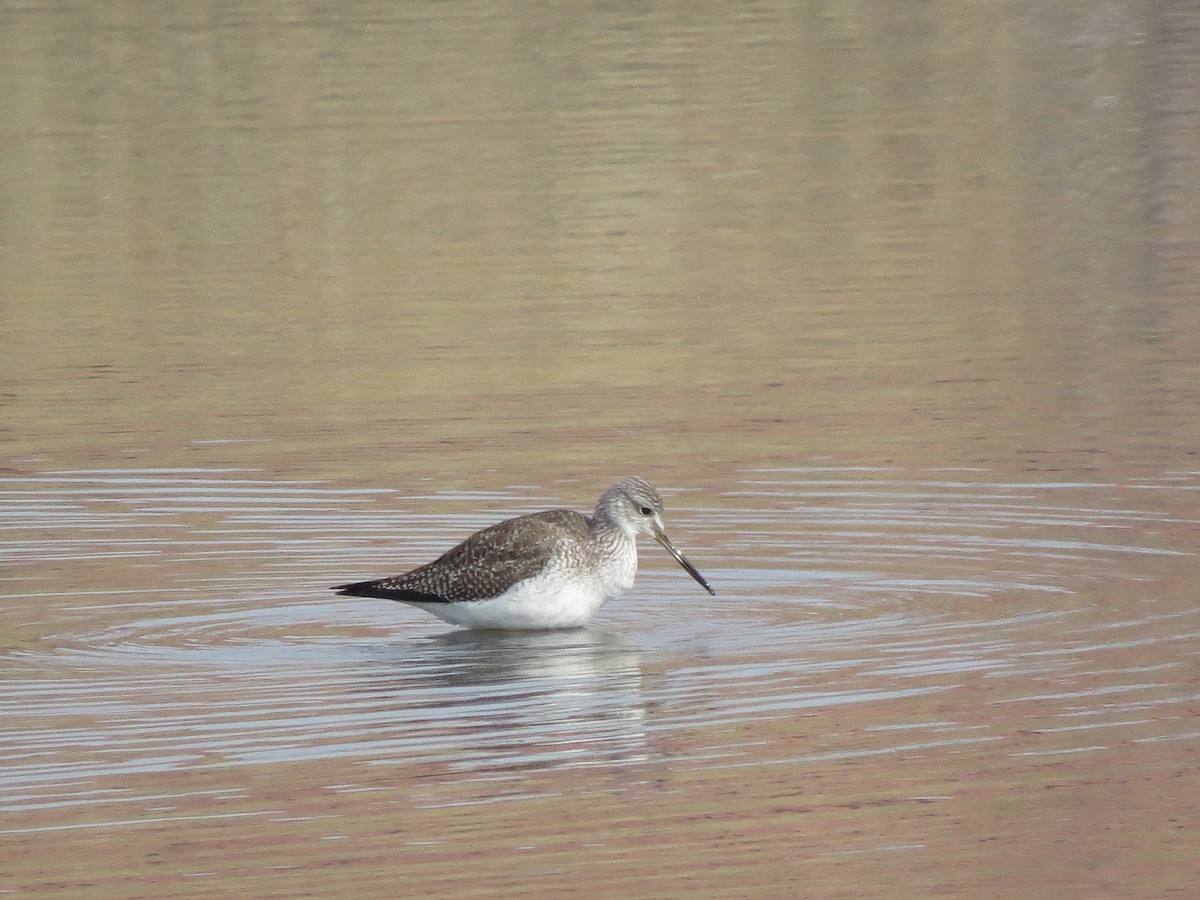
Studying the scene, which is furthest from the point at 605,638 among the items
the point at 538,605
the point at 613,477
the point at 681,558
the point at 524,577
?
the point at 613,477

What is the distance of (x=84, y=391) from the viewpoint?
19.7m

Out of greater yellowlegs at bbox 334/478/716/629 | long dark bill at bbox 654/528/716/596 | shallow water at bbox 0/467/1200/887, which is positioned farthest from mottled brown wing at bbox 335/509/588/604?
long dark bill at bbox 654/528/716/596

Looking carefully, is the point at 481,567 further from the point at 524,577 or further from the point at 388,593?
the point at 388,593

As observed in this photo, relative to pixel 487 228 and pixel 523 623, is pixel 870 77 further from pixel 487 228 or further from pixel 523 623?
pixel 523 623

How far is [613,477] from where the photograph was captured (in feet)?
52.3

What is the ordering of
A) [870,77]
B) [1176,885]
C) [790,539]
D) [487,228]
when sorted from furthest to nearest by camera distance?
[870,77] → [487,228] → [790,539] → [1176,885]

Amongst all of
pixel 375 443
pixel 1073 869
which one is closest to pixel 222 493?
pixel 375 443

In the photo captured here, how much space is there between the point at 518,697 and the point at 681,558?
75.4 inches

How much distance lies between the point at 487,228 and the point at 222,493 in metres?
11.8

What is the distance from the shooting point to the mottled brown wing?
510 inches

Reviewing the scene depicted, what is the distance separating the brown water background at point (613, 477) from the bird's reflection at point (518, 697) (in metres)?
0.04

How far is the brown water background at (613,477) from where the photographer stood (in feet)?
31.6

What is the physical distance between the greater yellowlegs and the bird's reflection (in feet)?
0.48

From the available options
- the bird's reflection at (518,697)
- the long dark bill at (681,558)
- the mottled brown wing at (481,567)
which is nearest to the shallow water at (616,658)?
the bird's reflection at (518,697)
